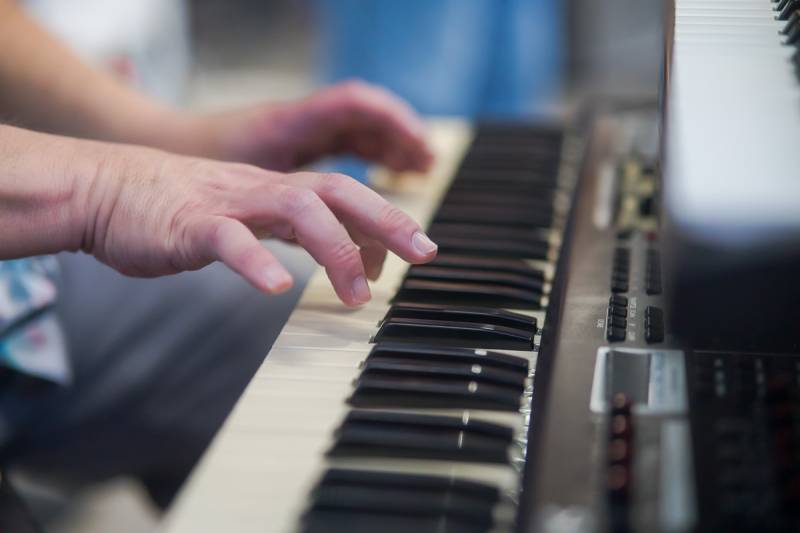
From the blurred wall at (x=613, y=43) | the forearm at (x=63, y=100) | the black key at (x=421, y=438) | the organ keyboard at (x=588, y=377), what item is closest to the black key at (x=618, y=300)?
the organ keyboard at (x=588, y=377)

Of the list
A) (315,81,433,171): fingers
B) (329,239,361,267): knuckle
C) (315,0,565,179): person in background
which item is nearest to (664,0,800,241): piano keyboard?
(329,239,361,267): knuckle

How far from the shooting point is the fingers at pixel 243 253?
0.68 meters

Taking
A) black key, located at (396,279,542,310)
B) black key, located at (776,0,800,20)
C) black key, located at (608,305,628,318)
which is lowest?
black key, located at (608,305,628,318)

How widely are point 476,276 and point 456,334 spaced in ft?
0.37

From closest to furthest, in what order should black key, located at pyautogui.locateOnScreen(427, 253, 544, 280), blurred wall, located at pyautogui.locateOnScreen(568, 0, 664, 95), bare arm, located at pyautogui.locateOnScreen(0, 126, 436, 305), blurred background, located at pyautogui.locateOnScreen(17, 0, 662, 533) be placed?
bare arm, located at pyautogui.locateOnScreen(0, 126, 436, 305) < black key, located at pyautogui.locateOnScreen(427, 253, 544, 280) < blurred background, located at pyautogui.locateOnScreen(17, 0, 662, 533) < blurred wall, located at pyautogui.locateOnScreen(568, 0, 664, 95)

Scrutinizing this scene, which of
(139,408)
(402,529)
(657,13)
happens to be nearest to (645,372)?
(402,529)

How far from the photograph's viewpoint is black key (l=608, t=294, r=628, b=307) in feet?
2.55

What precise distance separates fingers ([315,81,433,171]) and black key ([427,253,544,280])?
1.05 ft

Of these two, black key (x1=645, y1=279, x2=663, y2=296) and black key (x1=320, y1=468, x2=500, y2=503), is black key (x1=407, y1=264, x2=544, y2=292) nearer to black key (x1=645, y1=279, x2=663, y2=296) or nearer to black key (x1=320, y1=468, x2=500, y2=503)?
black key (x1=645, y1=279, x2=663, y2=296)

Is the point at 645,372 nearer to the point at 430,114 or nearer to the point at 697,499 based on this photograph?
the point at 697,499

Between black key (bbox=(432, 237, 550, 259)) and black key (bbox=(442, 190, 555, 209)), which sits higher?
black key (bbox=(442, 190, 555, 209))

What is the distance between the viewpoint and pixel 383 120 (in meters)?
1.19

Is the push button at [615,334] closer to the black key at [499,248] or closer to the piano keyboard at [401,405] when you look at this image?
the piano keyboard at [401,405]

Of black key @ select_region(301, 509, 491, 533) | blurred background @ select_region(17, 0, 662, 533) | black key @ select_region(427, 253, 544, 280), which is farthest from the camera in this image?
blurred background @ select_region(17, 0, 662, 533)
